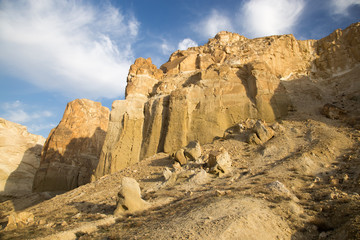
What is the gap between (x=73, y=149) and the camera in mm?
35656

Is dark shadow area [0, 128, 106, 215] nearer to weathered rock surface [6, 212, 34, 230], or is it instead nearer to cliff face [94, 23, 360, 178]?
cliff face [94, 23, 360, 178]

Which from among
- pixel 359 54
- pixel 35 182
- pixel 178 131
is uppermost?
pixel 359 54

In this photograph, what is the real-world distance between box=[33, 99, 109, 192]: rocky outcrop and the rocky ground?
22.4 meters

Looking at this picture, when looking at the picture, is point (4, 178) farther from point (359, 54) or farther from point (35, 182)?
point (359, 54)

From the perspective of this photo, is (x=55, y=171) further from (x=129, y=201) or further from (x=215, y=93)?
(x=129, y=201)

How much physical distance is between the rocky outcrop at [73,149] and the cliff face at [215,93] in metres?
17.3

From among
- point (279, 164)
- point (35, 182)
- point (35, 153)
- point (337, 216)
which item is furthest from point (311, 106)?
point (35, 153)

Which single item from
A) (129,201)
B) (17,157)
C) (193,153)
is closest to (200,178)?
(193,153)

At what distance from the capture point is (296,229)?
4.97 meters

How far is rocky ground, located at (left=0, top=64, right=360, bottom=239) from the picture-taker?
16.2 ft

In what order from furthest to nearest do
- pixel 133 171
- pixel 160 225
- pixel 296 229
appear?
pixel 133 171, pixel 160 225, pixel 296 229

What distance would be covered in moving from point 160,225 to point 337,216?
167 inches

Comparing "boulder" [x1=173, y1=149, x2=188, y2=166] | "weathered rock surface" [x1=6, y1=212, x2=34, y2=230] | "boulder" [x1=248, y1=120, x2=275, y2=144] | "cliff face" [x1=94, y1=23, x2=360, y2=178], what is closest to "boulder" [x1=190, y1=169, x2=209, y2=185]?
"boulder" [x1=173, y1=149, x2=188, y2=166]

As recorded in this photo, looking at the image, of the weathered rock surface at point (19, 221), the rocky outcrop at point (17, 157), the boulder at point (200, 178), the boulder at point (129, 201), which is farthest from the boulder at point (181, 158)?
the rocky outcrop at point (17, 157)
